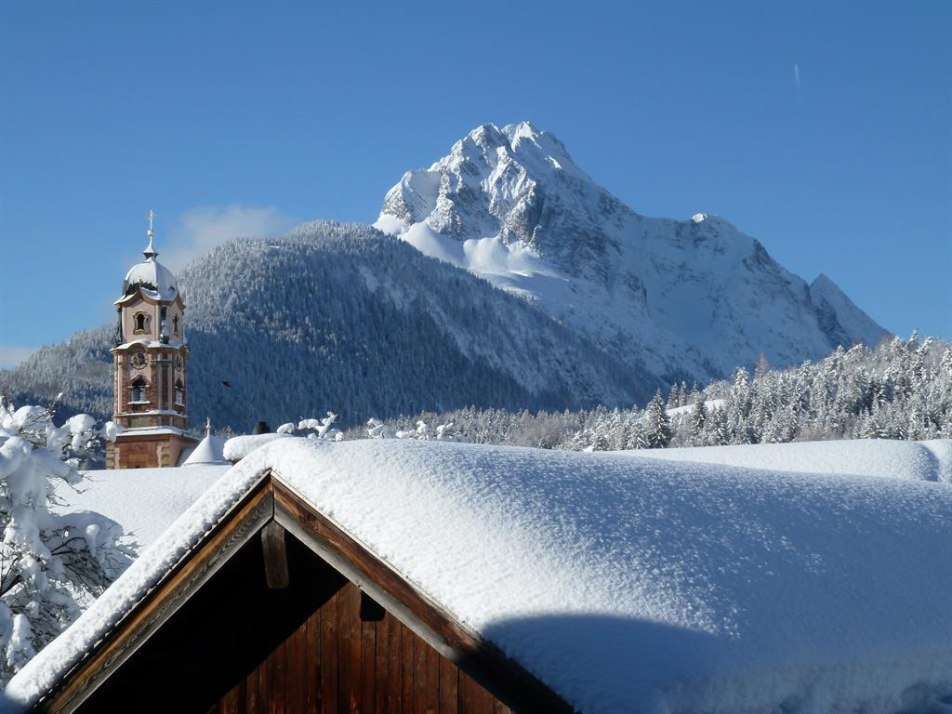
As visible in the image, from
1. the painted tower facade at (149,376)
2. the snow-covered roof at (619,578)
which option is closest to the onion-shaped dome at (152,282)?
the painted tower facade at (149,376)

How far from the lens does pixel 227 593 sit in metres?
6.07

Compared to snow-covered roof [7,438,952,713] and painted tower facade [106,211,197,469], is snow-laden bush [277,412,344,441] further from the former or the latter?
snow-covered roof [7,438,952,713]

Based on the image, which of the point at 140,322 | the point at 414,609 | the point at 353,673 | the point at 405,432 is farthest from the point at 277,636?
the point at 140,322

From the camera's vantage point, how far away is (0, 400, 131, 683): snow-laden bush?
13.1 metres

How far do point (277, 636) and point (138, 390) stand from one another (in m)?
47.9

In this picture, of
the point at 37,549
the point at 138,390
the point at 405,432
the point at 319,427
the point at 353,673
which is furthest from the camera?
the point at 138,390

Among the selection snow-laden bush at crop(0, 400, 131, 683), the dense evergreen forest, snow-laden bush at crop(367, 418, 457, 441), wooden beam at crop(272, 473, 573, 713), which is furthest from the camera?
the dense evergreen forest

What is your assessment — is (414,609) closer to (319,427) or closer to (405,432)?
(319,427)

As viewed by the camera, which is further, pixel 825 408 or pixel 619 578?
pixel 825 408

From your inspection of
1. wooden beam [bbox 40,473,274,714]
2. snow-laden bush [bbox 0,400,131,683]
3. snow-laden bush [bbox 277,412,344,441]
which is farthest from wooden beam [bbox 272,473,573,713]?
snow-laden bush [bbox 277,412,344,441]

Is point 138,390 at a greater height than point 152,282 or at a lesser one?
lesser

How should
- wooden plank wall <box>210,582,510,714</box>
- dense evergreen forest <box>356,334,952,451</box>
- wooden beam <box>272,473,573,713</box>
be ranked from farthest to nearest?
1. dense evergreen forest <box>356,334,952,451</box>
2. wooden plank wall <box>210,582,510,714</box>
3. wooden beam <box>272,473,573,713</box>

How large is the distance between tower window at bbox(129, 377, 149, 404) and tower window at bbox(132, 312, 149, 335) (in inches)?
97.3

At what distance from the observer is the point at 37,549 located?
43.9 feet
